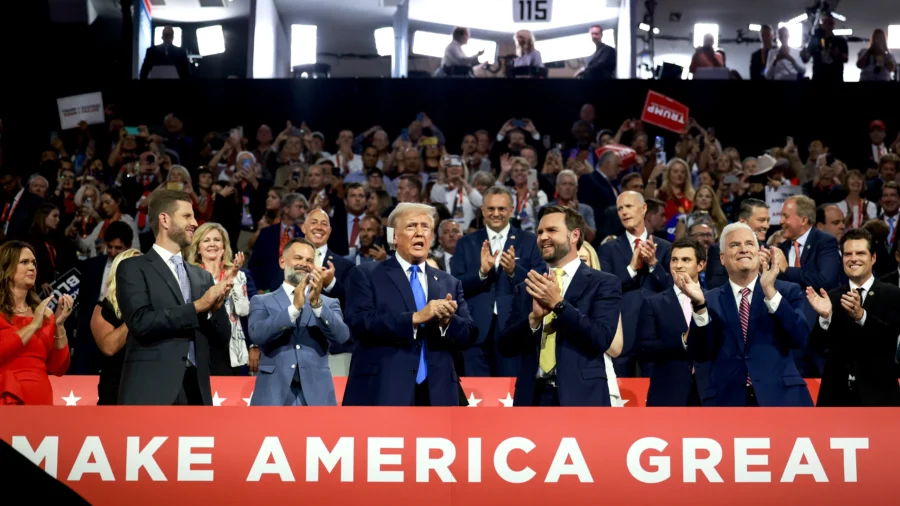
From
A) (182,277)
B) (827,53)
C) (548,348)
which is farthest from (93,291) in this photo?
(827,53)

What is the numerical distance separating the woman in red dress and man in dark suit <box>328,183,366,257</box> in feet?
12.4

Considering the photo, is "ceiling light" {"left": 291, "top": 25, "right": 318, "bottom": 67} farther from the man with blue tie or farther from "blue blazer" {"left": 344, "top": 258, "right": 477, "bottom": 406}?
"blue blazer" {"left": 344, "top": 258, "right": 477, "bottom": 406}

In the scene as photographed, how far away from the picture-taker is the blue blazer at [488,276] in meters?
7.26

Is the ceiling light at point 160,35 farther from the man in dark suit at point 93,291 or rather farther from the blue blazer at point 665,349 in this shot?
the blue blazer at point 665,349

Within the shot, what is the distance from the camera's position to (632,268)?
24.5 feet

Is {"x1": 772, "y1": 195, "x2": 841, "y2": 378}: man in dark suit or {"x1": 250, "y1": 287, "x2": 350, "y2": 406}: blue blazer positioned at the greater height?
{"x1": 772, "y1": 195, "x2": 841, "y2": 378}: man in dark suit

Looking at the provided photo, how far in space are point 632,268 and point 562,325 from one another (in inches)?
84.9

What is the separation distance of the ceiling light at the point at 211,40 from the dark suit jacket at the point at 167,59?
1877mm

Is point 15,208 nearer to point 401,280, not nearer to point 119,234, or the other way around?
point 119,234

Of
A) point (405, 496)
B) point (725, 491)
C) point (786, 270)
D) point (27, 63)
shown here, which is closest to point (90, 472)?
point (405, 496)

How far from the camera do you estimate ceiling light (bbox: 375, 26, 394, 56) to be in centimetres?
1856

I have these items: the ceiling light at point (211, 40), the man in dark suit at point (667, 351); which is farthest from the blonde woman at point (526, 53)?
the man in dark suit at point (667, 351)

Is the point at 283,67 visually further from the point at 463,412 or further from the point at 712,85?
the point at 463,412

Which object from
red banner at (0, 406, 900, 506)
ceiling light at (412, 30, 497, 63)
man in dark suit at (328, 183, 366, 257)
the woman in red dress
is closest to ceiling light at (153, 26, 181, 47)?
ceiling light at (412, 30, 497, 63)
